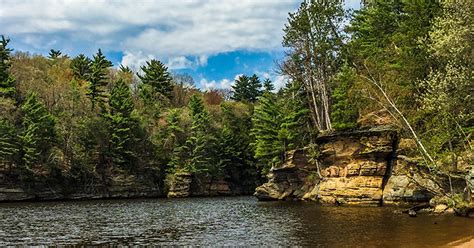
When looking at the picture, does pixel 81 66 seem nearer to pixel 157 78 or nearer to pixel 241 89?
pixel 157 78

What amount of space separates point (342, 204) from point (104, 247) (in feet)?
97.9


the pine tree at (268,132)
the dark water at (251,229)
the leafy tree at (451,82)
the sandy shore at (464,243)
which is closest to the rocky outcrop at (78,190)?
the pine tree at (268,132)

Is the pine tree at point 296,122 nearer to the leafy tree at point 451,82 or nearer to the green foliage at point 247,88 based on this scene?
the leafy tree at point 451,82

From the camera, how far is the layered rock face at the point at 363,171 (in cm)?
4391

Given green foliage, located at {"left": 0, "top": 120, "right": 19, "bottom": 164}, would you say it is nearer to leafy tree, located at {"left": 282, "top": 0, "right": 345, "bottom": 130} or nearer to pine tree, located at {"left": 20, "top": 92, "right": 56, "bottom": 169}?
pine tree, located at {"left": 20, "top": 92, "right": 56, "bottom": 169}

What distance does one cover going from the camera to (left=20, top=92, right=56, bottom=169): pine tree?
223ft

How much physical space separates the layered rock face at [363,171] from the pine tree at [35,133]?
138ft

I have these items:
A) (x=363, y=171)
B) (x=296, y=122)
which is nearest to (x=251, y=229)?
(x=363, y=171)

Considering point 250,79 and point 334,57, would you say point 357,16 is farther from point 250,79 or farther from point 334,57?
point 250,79

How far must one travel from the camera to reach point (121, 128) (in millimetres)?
79500

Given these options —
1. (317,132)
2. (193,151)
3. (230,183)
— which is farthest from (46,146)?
(317,132)

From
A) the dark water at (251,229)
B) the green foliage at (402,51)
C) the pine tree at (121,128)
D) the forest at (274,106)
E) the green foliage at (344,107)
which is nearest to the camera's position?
the dark water at (251,229)

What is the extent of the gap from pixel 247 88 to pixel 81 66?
43677 millimetres

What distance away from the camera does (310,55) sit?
58.9 meters
